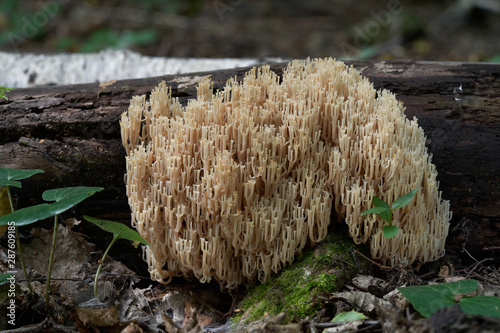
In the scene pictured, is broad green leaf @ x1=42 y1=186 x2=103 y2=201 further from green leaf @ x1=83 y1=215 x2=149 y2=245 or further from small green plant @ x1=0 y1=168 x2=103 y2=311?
green leaf @ x1=83 y1=215 x2=149 y2=245

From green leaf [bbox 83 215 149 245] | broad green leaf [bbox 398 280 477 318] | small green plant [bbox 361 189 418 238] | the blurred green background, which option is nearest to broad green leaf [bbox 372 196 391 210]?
small green plant [bbox 361 189 418 238]

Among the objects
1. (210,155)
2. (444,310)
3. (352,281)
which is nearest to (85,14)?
(210,155)

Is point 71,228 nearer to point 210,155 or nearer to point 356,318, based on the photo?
point 210,155

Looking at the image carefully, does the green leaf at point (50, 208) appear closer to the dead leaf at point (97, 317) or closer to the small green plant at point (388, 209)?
the dead leaf at point (97, 317)

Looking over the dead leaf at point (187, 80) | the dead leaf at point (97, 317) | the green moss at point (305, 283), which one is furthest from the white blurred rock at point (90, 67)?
the dead leaf at point (97, 317)

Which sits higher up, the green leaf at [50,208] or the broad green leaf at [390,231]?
the green leaf at [50,208]

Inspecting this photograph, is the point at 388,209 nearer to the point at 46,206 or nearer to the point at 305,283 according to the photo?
the point at 305,283
